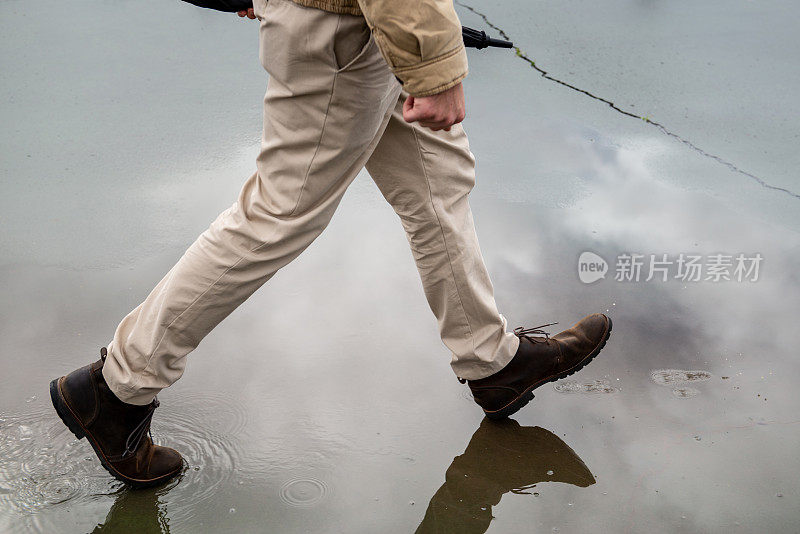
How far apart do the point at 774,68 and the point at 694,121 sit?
0.68 metres

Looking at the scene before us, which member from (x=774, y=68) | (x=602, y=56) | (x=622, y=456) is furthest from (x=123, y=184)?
(x=774, y=68)

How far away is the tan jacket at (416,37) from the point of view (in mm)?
1338

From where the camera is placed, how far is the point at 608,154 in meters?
3.22

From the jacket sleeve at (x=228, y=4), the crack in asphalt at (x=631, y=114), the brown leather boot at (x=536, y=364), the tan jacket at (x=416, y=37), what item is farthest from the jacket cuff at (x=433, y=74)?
the crack in asphalt at (x=631, y=114)

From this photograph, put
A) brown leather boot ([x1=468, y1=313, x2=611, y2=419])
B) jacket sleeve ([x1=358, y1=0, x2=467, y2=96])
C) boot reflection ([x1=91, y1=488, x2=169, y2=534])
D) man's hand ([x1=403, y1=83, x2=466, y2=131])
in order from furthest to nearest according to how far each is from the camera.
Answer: brown leather boot ([x1=468, y1=313, x2=611, y2=419]) < boot reflection ([x1=91, y1=488, x2=169, y2=534]) < man's hand ([x1=403, y1=83, x2=466, y2=131]) < jacket sleeve ([x1=358, y1=0, x2=467, y2=96])

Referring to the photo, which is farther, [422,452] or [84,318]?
[84,318]

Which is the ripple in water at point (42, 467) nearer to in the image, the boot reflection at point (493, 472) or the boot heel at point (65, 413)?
the boot heel at point (65, 413)

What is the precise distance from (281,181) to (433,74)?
41 centimetres

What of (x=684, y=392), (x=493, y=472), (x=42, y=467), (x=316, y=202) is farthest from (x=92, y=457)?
(x=684, y=392)

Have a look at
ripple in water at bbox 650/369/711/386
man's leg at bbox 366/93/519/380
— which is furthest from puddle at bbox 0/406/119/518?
ripple in water at bbox 650/369/711/386

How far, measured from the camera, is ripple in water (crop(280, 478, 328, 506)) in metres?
1.84

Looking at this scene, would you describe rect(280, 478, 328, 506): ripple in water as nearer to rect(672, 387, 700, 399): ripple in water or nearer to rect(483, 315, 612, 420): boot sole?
rect(483, 315, 612, 420): boot sole

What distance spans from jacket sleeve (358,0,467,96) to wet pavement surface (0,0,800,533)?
36.9 inches

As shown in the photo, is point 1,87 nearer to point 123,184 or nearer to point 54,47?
point 54,47
